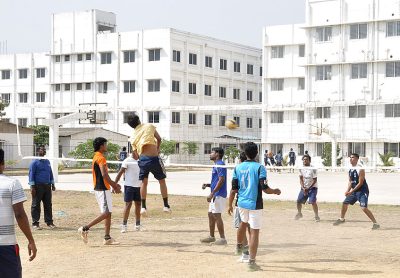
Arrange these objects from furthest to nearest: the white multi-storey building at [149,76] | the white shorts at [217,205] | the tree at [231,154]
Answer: the white multi-storey building at [149,76] → the tree at [231,154] → the white shorts at [217,205]

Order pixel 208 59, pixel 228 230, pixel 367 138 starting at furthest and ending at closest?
pixel 208 59 < pixel 367 138 < pixel 228 230

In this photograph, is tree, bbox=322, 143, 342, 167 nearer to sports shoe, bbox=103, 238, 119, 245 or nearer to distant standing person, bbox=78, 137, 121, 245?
sports shoe, bbox=103, 238, 119, 245

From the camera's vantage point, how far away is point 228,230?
51.0ft

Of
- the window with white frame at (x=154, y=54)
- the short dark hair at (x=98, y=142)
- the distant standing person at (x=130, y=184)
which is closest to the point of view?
the short dark hair at (x=98, y=142)

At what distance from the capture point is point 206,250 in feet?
40.6

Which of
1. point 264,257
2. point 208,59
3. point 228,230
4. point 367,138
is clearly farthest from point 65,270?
point 208,59

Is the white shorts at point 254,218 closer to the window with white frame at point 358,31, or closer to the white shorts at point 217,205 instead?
the white shorts at point 217,205

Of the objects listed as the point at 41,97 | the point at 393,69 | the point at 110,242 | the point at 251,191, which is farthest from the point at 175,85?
the point at 251,191

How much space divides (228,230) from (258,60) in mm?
60356

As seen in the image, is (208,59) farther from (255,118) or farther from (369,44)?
(369,44)

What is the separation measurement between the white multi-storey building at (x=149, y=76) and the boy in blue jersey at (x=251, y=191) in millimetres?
52002

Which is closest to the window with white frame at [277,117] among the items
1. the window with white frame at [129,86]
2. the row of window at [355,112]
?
the row of window at [355,112]

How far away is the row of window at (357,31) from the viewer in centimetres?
5500

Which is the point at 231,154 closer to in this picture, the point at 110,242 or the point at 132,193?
the point at 132,193
